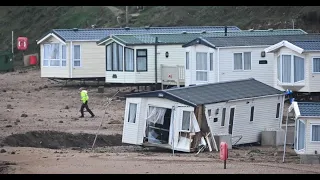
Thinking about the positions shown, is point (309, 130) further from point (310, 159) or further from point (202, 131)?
point (202, 131)

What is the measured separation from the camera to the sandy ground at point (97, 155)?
31.0 meters

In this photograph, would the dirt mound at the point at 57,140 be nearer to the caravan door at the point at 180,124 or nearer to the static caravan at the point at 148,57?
the caravan door at the point at 180,124

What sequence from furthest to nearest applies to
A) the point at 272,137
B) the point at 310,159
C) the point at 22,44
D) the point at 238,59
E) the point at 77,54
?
the point at 22,44
the point at 77,54
the point at 238,59
the point at 272,137
the point at 310,159

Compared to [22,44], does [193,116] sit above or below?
below

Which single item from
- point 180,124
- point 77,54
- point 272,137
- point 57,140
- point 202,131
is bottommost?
point 57,140

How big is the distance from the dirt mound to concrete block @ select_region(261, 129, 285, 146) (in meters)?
5.21

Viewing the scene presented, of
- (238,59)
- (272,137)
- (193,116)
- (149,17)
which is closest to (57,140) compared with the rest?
(193,116)

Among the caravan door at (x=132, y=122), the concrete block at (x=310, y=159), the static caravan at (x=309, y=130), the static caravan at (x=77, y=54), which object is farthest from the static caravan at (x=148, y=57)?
the concrete block at (x=310, y=159)

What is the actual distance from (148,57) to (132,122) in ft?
48.7

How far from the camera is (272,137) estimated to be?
38531 millimetres

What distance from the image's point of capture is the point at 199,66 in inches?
1887

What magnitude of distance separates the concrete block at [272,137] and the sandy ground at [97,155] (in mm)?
822
